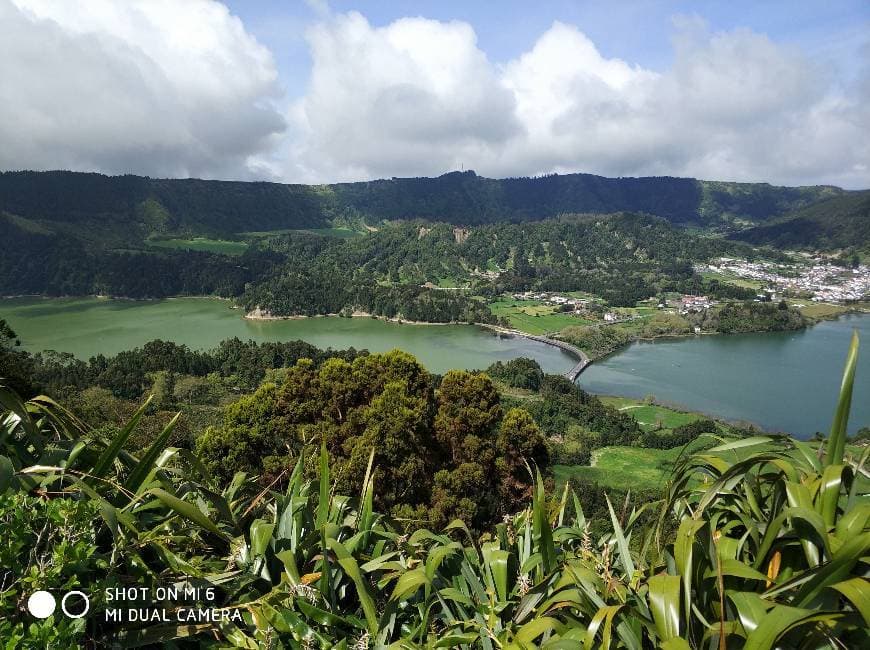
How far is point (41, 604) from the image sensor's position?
95 cm

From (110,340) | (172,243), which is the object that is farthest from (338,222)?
(110,340)

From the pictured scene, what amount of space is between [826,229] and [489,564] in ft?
536

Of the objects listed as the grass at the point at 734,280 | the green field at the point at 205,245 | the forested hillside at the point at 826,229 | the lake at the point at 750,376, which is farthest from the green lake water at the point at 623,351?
the forested hillside at the point at 826,229

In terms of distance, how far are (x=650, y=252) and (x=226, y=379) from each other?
104 m

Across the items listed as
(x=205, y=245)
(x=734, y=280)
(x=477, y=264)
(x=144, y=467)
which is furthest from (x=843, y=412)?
(x=205, y=245)

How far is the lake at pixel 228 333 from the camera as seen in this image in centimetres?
5156

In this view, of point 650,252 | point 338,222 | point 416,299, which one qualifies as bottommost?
point 416,299

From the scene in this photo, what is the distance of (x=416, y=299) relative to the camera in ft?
252

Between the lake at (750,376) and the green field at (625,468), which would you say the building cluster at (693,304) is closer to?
the lake at (750,376)

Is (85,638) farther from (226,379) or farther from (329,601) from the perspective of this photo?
(226,379)

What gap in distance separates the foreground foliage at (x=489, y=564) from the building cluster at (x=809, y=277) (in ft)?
310

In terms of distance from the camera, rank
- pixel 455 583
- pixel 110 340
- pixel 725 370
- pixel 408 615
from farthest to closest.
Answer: pixel 110 340 < pixel 725 370 < pixel 455 583 < pixel 408 615

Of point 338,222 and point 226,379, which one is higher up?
point 338,222

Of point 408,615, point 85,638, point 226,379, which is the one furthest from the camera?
point 226,379
